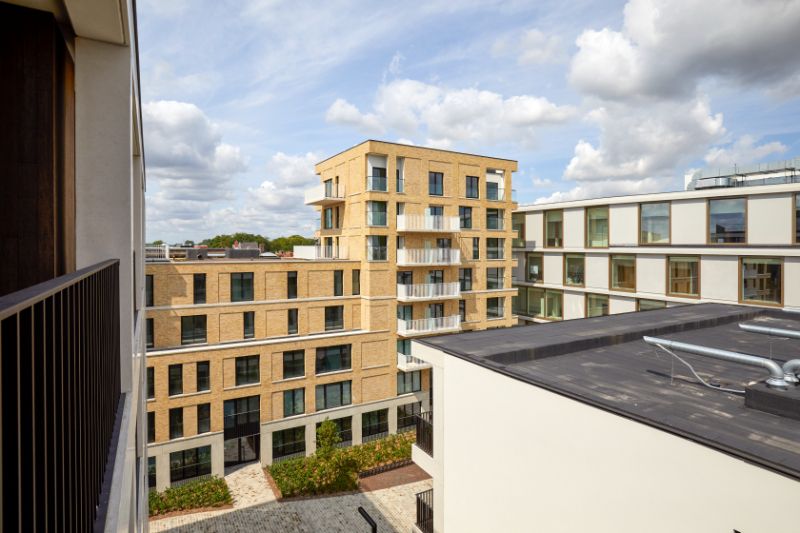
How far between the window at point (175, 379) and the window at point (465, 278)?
18.9m

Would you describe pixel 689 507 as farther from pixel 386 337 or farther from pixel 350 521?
pixel 386 337

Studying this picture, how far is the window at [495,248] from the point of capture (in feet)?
113

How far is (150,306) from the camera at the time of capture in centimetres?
2378

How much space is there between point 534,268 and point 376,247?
53.9ft

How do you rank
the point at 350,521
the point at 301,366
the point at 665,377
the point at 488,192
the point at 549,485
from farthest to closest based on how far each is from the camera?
the point at 488,192 → the point at 301,366 → the point at 350,521 → the point at 665,377 → the point at 549,485

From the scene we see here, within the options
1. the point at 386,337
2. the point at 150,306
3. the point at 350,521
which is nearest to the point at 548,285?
the point at 386,337

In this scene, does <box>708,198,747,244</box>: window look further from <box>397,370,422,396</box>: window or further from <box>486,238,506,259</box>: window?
<box>397,370,422,396</box>: window

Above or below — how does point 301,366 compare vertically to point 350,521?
above

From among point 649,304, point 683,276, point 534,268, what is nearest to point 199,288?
point 534,268

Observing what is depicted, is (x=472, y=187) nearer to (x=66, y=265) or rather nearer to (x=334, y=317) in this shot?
(x=334, y=317)

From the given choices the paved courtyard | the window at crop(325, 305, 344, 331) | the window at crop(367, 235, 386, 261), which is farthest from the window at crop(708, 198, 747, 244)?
the window at crop(325, 305, 344, 331)

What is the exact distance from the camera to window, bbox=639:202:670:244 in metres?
29.9

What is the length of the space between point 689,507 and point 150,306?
24.6 m

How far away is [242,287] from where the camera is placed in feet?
86.1
